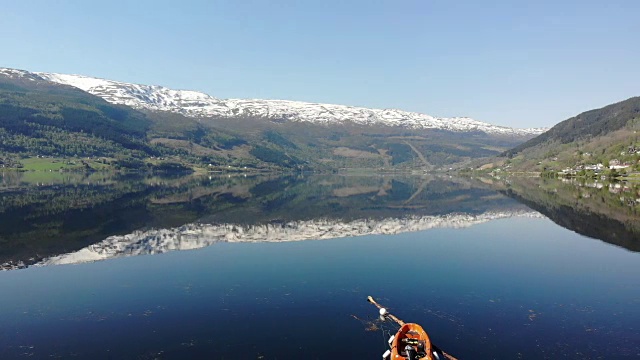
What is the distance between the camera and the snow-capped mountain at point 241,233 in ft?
161

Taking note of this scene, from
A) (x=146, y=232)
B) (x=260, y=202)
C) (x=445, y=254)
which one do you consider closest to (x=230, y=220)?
(x=146, y=232)

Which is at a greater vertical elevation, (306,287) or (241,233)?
(306,287)

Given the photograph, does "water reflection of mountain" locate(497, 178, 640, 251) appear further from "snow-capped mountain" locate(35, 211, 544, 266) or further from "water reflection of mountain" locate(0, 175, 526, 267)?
"water reflection of mountain" locate(0, 175, 526, 267)

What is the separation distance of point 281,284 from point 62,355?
17.2 metres

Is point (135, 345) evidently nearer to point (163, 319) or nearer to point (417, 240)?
point (163, 319)

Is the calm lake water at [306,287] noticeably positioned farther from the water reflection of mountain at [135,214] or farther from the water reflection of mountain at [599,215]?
the water reflection of mountain at [599,215]

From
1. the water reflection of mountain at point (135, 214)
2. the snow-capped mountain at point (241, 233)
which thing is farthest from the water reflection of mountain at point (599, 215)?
the water reflection of mountain at point (135, 214)

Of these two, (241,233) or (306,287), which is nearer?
(306,287)

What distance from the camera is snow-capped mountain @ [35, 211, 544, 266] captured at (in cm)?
4900

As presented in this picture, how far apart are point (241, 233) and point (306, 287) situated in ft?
98.1

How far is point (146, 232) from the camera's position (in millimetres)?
61531

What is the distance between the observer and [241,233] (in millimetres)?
62906

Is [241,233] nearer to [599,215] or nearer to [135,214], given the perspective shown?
[135,214]

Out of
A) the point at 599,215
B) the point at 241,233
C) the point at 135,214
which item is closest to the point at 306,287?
the point at 241,233
